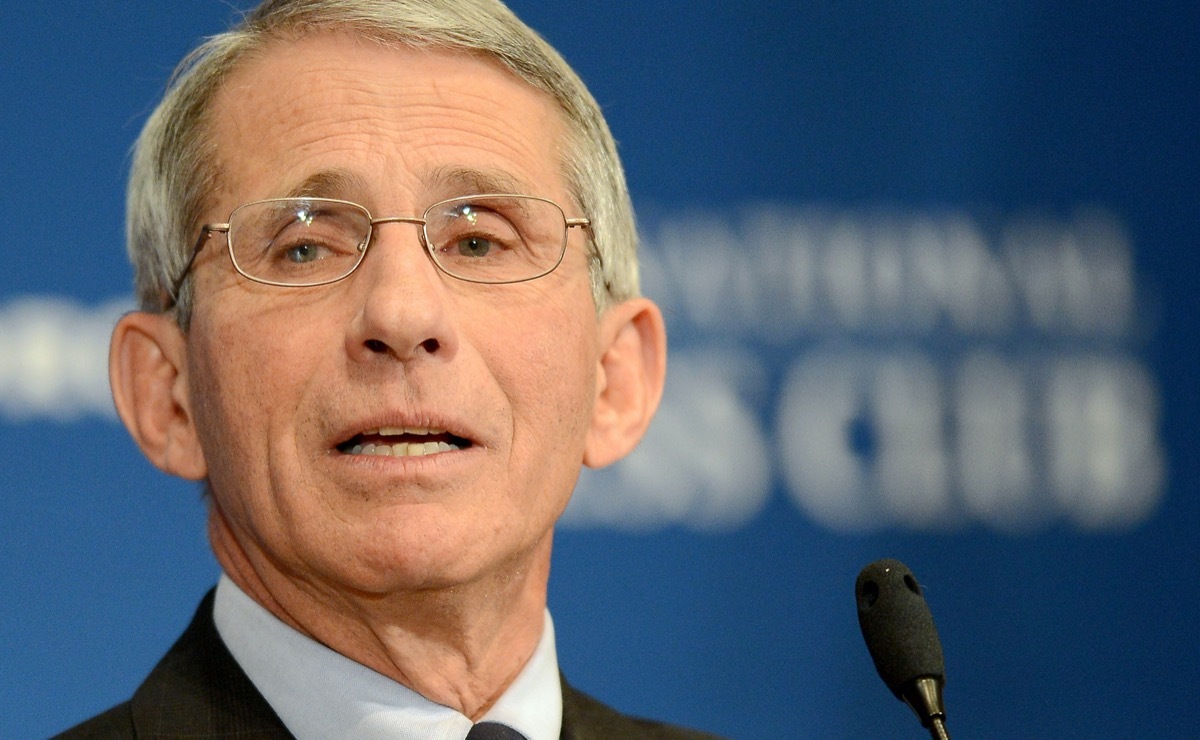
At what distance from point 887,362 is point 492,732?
62.1 inches

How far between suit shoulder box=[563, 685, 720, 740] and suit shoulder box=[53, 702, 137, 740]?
A: 1.91ft

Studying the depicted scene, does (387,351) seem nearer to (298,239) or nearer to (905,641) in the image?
(298,239)

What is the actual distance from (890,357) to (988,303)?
0.25m

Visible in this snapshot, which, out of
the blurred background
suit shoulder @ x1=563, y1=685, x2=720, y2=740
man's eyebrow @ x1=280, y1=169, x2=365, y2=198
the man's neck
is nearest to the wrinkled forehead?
man's eyebrow @ x1=280, y1=169, x2=365, y2=198

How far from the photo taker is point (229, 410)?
1766 mm

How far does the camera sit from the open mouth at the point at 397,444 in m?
1.71

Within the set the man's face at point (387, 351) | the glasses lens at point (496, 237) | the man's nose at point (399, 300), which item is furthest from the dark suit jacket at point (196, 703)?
the glasses lens at point (496, 237)

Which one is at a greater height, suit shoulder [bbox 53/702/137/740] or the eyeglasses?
the eyeglasses

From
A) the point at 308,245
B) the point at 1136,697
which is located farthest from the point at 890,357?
the point at 308,245

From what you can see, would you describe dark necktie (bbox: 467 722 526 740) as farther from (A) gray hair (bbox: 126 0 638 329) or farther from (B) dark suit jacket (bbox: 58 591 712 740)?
(A) gray hair (bbox: 126 0 638 329)

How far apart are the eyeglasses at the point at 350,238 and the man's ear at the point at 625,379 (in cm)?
23

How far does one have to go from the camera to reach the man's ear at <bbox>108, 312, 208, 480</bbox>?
75.2 inches

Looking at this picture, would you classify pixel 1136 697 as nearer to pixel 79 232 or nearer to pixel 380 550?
pixel 380 550

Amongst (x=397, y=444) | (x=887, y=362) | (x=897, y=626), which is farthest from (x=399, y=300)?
(x=887, y=362)
